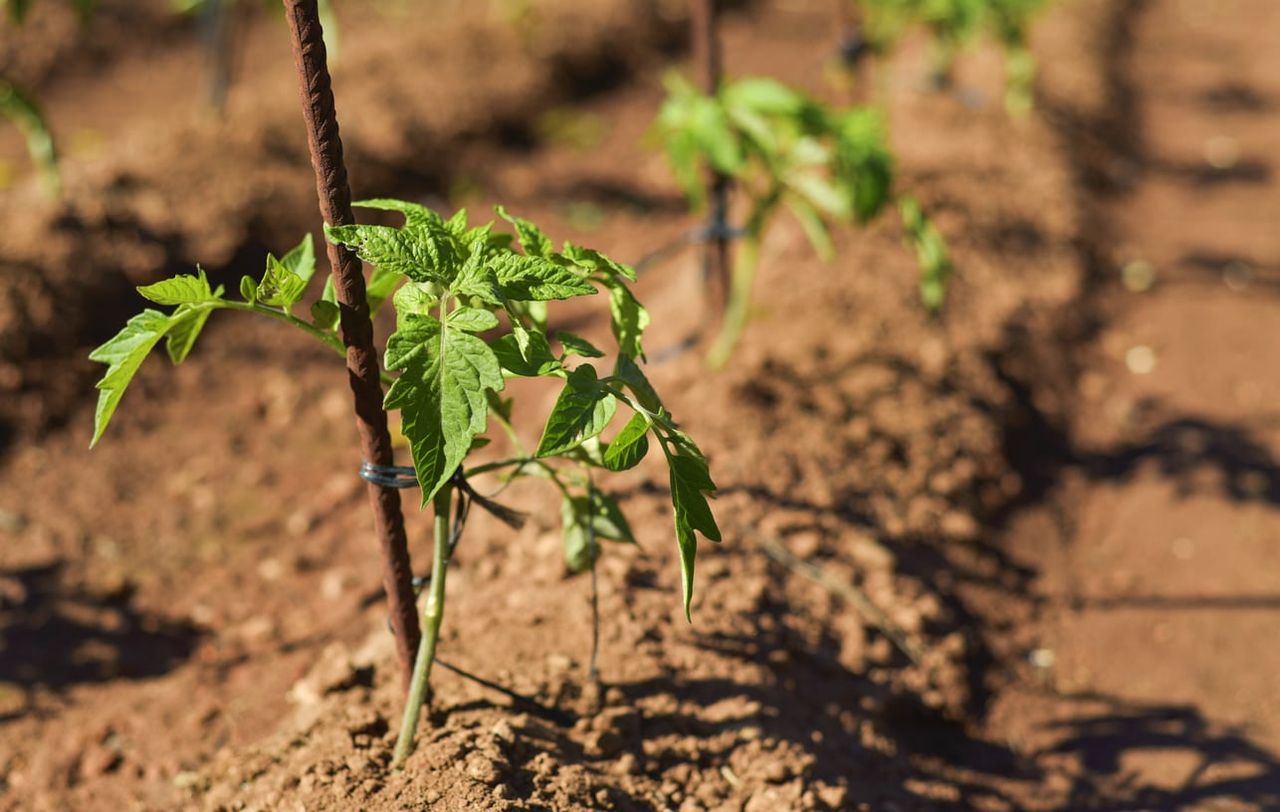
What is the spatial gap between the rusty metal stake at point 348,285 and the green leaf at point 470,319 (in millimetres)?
218

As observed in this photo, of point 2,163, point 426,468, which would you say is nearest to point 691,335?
point 426,468

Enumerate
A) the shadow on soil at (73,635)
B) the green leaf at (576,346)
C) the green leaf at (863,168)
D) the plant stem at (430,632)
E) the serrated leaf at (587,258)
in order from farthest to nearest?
the green leaf at (863,168)
the shadow on soil at (73,635)
the plant stem at (430,632)
the serrated leaf at (587,258)
the green leaf at (576,346)

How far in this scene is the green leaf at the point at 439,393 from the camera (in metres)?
1.49

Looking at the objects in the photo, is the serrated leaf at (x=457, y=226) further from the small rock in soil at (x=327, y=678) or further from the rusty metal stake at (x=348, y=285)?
the small rock in soil at (x=327, y=678)

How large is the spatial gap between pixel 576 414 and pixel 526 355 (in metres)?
0.13

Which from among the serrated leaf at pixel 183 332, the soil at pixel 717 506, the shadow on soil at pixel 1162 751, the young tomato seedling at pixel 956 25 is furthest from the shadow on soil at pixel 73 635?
the young tomato seedling at pixel 956 25

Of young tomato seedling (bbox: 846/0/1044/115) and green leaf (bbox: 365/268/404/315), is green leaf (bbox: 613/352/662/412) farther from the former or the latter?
young tomato seedling (bbox: 846/0/1044/115)

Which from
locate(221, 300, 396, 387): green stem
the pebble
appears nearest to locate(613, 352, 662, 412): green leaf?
locate(221, 300, 396, 387): green stem

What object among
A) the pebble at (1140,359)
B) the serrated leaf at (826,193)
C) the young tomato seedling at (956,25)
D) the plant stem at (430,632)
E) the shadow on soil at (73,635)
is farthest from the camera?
the young tomato seedling at (956,25)

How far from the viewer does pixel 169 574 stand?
3.02 metres

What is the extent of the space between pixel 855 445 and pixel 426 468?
189cm

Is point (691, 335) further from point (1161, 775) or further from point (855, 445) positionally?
point (1161, 775)

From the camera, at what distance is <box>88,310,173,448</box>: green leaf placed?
A: 1543mm

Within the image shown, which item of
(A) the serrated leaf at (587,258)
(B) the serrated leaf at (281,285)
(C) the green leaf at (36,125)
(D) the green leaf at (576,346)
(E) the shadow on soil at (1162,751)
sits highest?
(C) the green leaf at (36,125)
